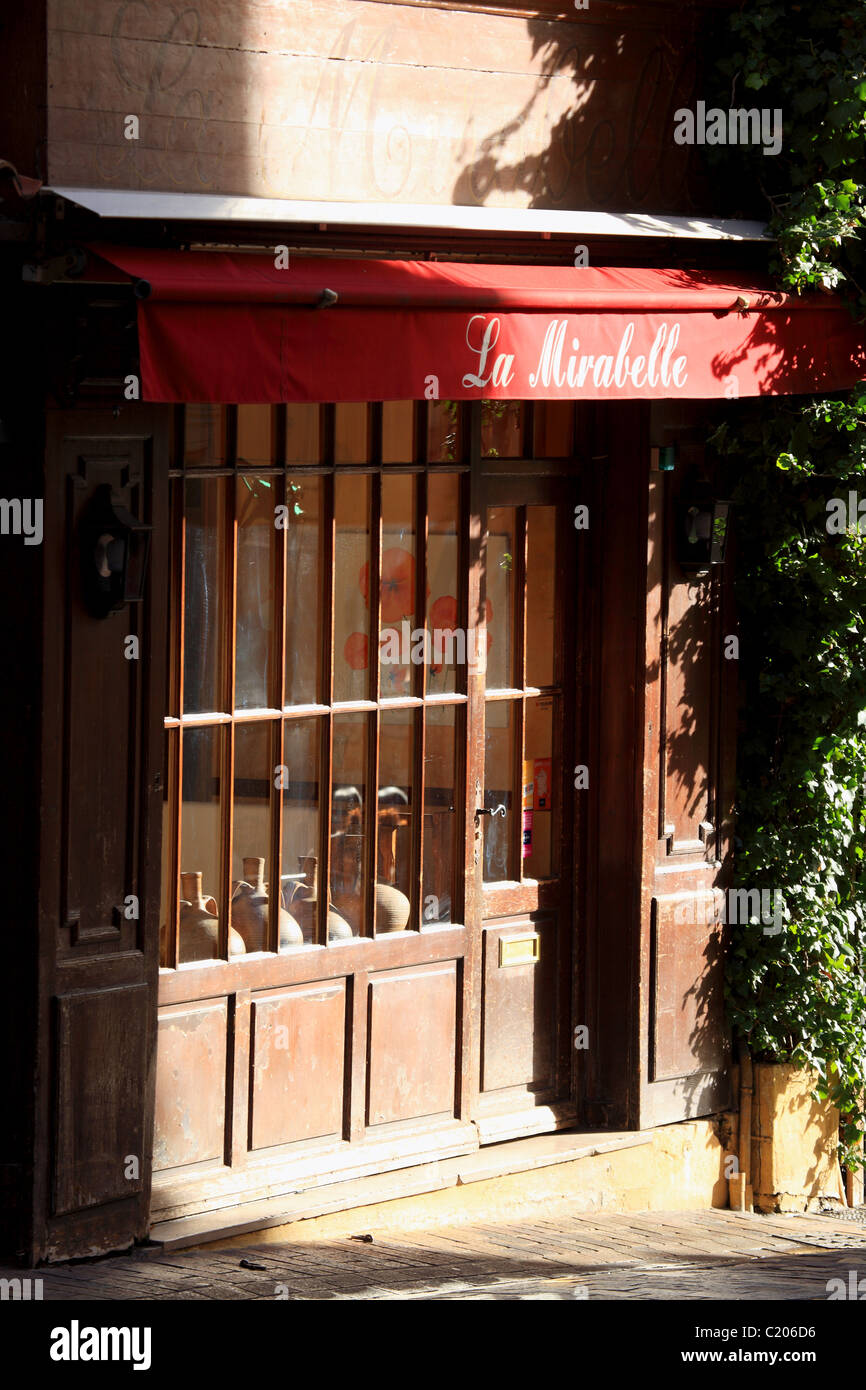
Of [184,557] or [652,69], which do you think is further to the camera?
[652,69]

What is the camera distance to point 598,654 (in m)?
7.61

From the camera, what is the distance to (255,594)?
21.5 feet

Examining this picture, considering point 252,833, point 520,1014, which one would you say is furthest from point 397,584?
point 520,1014

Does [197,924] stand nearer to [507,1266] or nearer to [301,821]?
[301,821]

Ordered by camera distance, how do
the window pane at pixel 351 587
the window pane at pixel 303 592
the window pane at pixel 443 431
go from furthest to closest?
the window pane at pixel 443 431
the window pane at pixel 351 587
the window pane at pixel 303 592

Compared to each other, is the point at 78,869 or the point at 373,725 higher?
the point at 373,725

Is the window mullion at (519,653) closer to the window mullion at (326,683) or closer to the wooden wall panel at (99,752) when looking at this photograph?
the window mullion at (326,683)

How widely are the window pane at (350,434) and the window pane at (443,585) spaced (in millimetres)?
361

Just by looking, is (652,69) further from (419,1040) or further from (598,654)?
(419,1040)

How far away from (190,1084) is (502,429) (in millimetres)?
2884

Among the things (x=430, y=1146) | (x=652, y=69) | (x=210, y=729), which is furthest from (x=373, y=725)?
(x=652, y=69)

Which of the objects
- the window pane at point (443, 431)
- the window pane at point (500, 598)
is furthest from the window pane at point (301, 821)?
the window pane at point (443, 431)

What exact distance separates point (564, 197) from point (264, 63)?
1439 millimetres

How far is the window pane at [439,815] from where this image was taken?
7.14 m
